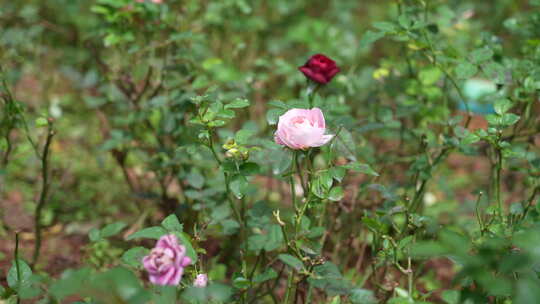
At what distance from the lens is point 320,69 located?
1396mm

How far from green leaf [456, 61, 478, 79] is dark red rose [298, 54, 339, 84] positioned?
1.18 ft

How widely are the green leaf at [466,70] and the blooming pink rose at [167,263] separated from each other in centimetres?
91

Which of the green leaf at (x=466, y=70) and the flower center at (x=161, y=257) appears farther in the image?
the green leaf at (x=466, y=70)

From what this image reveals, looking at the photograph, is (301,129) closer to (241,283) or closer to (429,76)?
(241,283)

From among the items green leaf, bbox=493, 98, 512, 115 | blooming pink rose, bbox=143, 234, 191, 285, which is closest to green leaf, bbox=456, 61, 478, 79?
green leaf, bbox=493, 98, 512, 115

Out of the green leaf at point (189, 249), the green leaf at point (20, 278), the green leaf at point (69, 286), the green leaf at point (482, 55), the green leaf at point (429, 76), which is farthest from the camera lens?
the green leaf at point (429, 76)

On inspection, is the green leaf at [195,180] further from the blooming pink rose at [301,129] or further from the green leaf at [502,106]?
the green leaf at [502,106]

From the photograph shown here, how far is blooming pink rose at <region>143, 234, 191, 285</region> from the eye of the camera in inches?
39.8

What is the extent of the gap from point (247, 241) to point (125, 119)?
82 cm

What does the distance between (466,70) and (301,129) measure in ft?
2.00

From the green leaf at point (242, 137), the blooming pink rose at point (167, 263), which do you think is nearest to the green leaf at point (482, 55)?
the green leaf at point (242, 137)

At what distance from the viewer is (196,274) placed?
124 cm

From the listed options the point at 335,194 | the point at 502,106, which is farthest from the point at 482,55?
the point at 335,194

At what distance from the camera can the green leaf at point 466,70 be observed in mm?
1488
